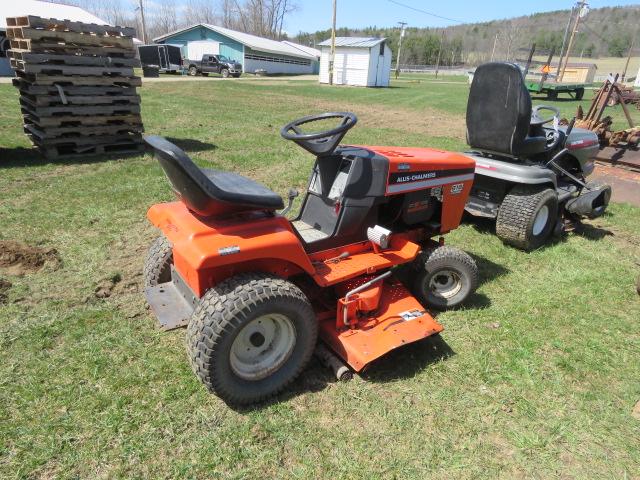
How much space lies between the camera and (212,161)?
25.5 feet

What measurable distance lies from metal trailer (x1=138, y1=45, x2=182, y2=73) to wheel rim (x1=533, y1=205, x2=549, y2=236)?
3242 centimetres

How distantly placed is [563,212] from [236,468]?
5.02 meters

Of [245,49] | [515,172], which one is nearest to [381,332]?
[515,172]

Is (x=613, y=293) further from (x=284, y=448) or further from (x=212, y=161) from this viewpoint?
(x=212, y=161)

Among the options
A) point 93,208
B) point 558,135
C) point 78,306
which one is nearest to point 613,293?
point 558,135

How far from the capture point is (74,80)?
7.26 meters

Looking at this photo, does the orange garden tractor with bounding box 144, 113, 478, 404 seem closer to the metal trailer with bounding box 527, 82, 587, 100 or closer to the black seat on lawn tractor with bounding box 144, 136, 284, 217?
the black seat on lawn tractor with bounding box 144, 136, 284, 217

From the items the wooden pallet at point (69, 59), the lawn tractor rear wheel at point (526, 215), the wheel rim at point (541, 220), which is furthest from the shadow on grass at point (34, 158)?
the wheel rim at point (541, 220)

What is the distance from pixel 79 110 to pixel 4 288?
4.91 meters

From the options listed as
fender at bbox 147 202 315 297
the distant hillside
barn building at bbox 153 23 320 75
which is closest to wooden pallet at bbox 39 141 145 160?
fender at bbox 147 202 315 297

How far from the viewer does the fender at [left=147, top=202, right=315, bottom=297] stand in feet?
7.71

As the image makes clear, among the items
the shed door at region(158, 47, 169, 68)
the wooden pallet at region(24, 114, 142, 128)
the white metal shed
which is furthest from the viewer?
the shed door at region(158, 47, 169, 68)

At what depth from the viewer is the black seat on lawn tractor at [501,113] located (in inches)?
174

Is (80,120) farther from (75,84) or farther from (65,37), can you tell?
(65,37)
